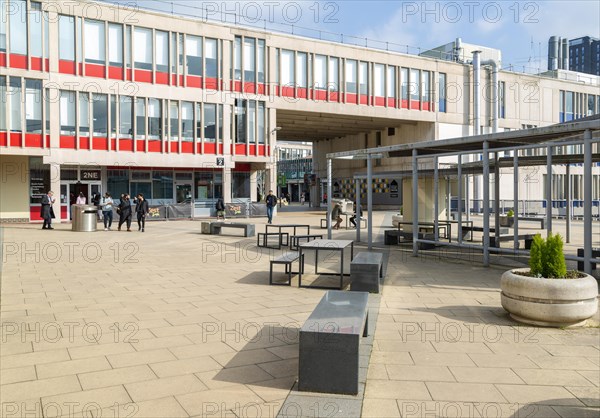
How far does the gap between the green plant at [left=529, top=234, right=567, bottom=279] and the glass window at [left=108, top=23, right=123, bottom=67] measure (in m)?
26.9

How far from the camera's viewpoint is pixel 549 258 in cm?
659

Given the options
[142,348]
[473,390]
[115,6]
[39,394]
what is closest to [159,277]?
[142,348]

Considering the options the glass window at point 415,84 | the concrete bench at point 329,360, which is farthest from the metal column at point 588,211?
the glass window at point 415,84

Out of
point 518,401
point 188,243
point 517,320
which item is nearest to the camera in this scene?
point 518,401

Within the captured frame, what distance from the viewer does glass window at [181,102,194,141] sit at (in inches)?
1225

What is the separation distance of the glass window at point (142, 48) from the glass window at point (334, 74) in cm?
1222

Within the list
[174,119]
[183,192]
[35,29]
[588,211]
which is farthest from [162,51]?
[588,211]

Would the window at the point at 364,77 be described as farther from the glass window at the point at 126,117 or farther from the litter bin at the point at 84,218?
the litter bin at the point at 84,218

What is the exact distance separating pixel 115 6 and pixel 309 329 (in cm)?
2860

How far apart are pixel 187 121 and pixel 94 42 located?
6323mm

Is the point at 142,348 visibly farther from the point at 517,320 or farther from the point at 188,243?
the point at 188,243

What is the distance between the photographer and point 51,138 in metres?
27.1

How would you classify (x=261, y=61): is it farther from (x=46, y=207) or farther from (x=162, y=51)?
(x=46, y=207)

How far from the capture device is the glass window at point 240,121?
3300cm
